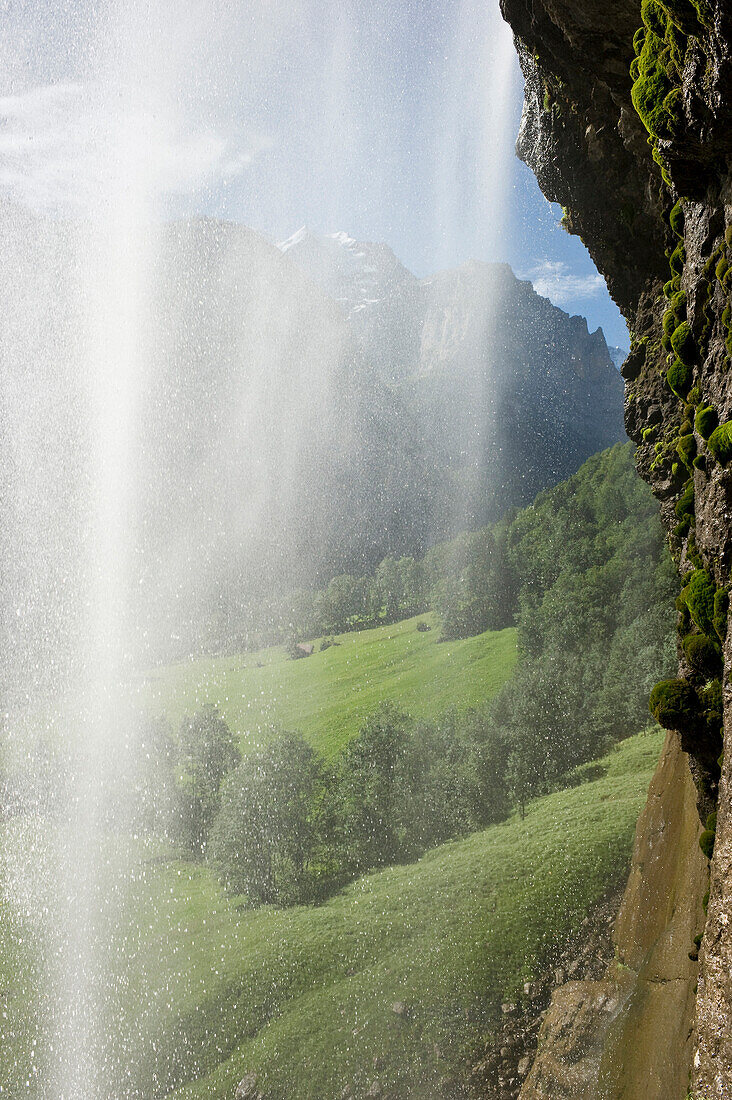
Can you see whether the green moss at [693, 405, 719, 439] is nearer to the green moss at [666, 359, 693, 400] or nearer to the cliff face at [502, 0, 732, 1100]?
the cliff face at [502, 0, 732, 1100]

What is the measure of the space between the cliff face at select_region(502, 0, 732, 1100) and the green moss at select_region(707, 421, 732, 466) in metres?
0.02

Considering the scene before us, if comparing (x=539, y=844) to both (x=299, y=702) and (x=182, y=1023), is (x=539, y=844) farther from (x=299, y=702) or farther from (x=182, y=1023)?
(x=299, y=702)

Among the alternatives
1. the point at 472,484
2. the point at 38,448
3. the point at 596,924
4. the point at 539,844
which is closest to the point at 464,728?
the point at 539,844

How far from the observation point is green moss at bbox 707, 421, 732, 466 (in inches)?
276

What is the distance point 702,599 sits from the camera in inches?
332

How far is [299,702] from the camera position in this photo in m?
76.2

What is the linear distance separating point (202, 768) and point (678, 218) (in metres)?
57.6

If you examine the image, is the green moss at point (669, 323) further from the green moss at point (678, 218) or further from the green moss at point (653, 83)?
the green moss at point (653, 83)

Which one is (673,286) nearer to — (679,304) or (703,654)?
(679,304)

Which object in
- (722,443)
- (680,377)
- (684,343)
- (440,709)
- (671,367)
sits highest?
(684,343)

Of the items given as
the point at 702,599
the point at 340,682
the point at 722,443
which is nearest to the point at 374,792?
the point at 340,682

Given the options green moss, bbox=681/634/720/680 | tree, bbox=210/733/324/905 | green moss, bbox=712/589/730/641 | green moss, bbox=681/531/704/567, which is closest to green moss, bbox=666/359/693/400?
green moss, bbox=681/531/704/567

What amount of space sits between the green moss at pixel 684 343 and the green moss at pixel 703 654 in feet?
13.4

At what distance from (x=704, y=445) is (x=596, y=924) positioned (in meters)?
28.0
